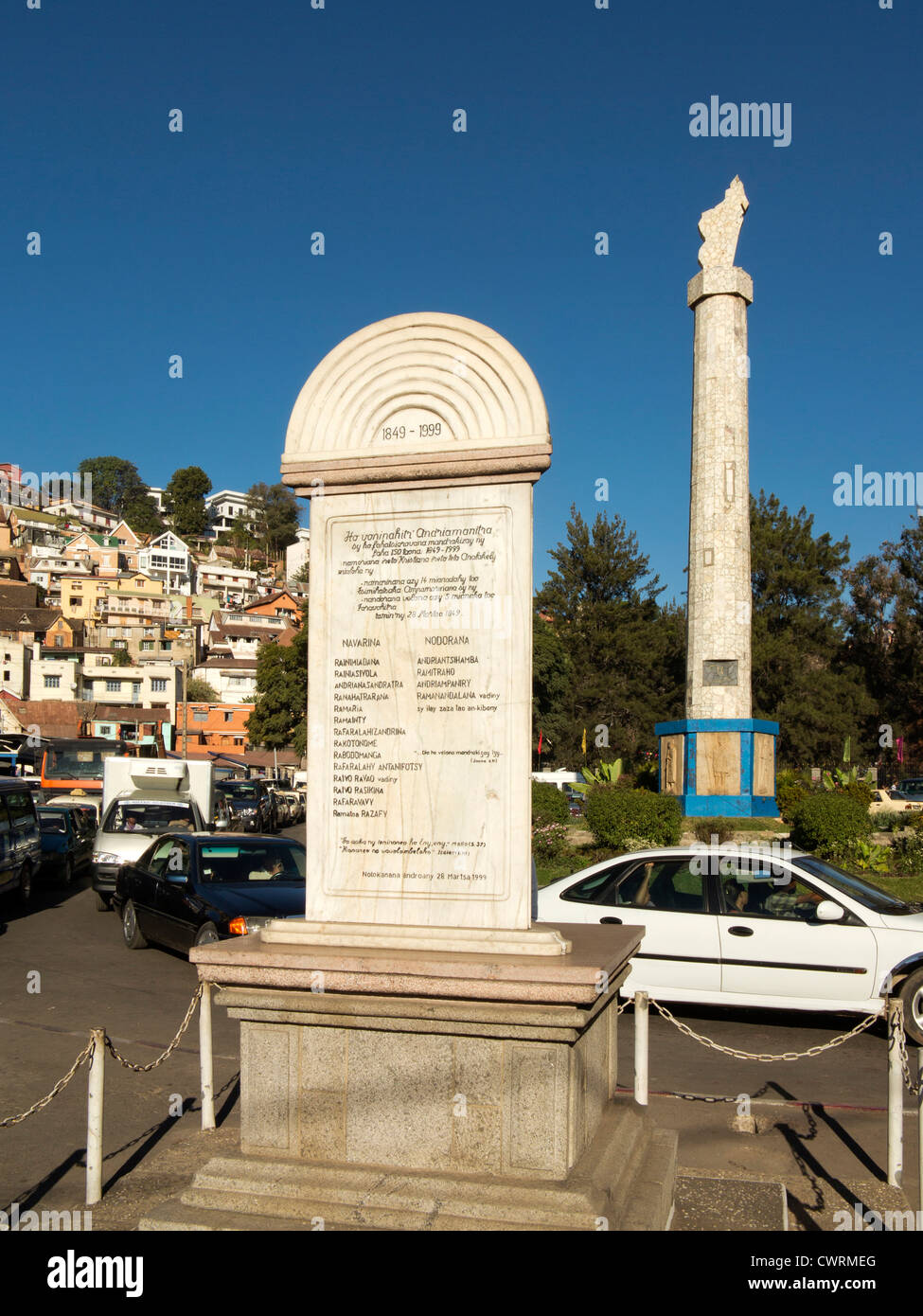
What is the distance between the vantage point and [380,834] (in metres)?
4.80

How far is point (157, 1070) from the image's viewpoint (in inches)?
318

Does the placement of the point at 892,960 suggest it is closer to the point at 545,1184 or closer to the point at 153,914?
the point at 545,1184

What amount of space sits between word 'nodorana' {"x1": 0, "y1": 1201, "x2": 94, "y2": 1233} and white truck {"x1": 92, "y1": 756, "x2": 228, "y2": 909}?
1258 centimetres

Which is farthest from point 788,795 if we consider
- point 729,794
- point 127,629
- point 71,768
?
point 127,629

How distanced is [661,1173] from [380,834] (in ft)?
6.22

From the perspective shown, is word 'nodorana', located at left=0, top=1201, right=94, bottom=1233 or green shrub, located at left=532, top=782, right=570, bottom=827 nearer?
word 'nodorana', located at left=0, top=1201, right=94, bottom=1233

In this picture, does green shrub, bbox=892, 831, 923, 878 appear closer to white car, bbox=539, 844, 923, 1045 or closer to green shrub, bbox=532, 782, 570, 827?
green shrub, bbox=532, 782, 570, 827

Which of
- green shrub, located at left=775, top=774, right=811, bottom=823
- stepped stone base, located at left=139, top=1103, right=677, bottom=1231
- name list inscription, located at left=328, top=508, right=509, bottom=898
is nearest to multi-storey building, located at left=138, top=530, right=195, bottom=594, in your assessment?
green shrub, located at left=775, top=774, right=811, bottom=823

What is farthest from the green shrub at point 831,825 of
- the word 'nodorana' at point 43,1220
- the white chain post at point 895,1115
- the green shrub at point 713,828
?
the word 'nodorana' at point 43,1220

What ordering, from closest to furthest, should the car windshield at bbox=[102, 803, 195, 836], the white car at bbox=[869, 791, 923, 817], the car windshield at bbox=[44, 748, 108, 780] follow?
the car windshield at bbox=[102, 803, 195, 836]
the white car at bbox=[869, 791, 923, 817]
the car windshield at bbox=[44, 748, 108, 780]

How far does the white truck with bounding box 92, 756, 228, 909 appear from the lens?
1761cm

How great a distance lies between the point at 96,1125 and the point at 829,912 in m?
5.92
